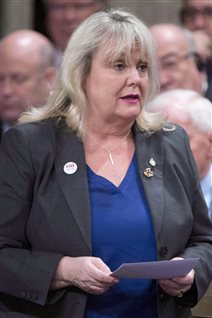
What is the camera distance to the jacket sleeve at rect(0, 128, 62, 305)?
12.2ft

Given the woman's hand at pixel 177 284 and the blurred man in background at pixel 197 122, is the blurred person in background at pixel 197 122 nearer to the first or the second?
the blurred man in background at pixel 197 122

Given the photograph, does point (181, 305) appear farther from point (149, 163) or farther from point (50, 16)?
point (50, 16)

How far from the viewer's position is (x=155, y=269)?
3496 millimetres

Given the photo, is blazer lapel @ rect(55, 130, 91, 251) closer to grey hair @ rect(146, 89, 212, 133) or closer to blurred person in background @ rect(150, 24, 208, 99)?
grey hair @ rect(146, 89, 212, 133)

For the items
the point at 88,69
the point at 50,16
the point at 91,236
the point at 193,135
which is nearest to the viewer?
the point at 91,236

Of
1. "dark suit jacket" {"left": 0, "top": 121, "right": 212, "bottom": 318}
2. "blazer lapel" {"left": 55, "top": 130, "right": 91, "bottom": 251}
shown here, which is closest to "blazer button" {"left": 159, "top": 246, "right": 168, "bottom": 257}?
"dark suit jacket" {"left": 0, "top": 121, "right": 212, "bottom": 318}

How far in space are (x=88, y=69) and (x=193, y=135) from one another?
118 cm

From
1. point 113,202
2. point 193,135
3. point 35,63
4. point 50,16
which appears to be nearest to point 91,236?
point 113,202

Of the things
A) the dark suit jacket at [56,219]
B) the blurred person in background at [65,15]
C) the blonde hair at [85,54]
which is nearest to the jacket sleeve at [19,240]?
the dark suit jacket at [56,219]

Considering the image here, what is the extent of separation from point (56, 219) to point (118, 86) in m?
0.60

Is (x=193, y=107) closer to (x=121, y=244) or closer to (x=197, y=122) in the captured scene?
(x=197, y=122)

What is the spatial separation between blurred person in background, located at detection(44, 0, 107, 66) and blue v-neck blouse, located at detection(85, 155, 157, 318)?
2.85 meters

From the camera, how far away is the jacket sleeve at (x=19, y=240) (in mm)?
3717

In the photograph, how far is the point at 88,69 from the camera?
13.1ft
